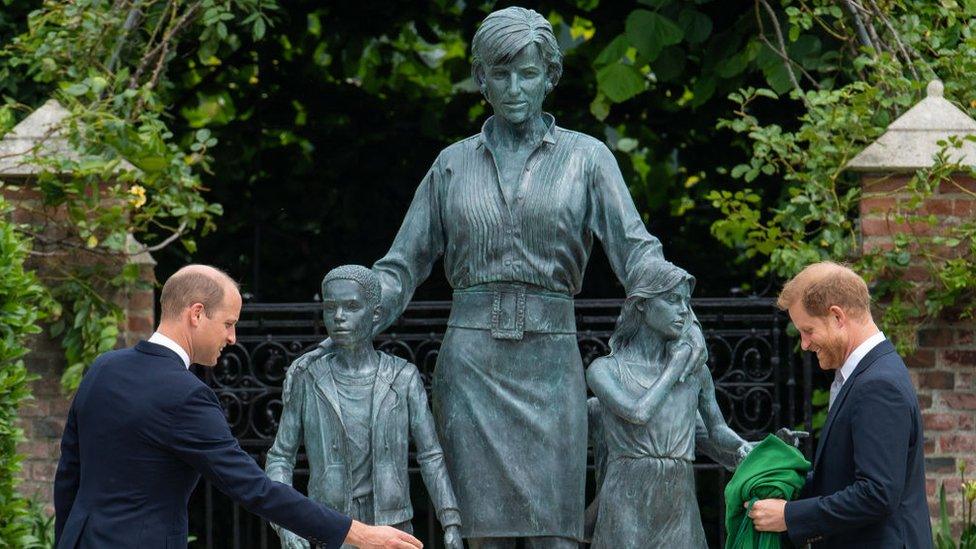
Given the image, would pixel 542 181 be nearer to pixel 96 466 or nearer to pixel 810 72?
pixel 96 466

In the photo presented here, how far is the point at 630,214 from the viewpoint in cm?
474

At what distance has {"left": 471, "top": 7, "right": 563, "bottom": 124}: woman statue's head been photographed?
461 cm

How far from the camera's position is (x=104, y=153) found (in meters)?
7.14

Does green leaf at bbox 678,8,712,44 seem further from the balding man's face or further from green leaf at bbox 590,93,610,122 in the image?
the balding man's face

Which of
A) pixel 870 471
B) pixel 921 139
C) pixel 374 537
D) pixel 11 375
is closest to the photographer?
pixel 870 471

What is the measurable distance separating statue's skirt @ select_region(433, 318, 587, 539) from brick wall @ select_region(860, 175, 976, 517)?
100 inches

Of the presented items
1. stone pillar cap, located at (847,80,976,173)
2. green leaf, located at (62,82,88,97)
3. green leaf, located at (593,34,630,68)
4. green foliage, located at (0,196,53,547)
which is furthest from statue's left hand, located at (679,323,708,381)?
green leaf, located at (62,82,88,97)

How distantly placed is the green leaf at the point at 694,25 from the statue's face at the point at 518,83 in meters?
3.14

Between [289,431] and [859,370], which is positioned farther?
[289,431]

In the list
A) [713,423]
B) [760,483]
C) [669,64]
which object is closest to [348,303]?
[713,423]

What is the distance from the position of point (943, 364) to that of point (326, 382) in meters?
3.21

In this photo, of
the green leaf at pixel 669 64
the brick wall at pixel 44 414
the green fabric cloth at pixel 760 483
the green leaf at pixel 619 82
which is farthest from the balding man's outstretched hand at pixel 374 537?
the green leaf at pixel 669 64

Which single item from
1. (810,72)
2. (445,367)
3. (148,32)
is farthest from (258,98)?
(445,367)

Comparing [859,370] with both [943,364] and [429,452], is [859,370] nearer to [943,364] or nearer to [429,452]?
[429,452]
